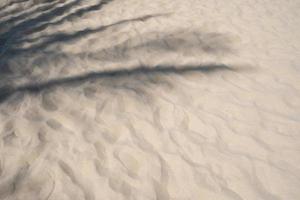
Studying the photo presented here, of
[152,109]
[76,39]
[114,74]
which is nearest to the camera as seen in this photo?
[152,109]

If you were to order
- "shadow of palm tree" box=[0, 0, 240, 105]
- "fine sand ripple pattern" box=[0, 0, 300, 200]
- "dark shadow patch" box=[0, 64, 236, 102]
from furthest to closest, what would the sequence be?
"shadow of palm tree" box=[0, 0, 240, 105] → "dark shadow patch" box=[0, 64, 236, 102] → "fine sand ripple pattern" box=[0, 0, 300, 200]

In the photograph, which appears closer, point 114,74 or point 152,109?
point 152,109

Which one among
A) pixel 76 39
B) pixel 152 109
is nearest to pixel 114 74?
pixel 152 109

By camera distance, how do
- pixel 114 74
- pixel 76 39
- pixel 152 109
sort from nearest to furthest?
1. pixel 152 109
2. pixel 114 74
3. pixel 76 39

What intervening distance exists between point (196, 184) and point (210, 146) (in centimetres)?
42

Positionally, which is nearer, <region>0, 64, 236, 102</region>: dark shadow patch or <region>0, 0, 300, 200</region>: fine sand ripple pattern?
<region>0, 0, 300, 200</region>: fine sand ripple pattern

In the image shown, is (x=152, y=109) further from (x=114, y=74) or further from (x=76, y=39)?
(x=76, y=39)

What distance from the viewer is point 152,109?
295cm

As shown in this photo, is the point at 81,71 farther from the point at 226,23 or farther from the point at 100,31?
the point at 226,23

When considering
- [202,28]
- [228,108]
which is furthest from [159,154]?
[202,28]

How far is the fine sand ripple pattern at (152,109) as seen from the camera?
→ 2266 mm

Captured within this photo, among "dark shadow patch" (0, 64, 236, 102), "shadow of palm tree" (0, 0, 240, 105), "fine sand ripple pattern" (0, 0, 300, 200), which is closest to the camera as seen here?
"fine sand ripple pattern" (0, 0, 300, 200)

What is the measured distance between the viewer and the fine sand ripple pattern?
7.43 feet

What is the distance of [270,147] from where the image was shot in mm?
2508
